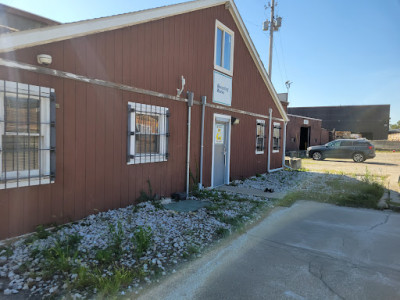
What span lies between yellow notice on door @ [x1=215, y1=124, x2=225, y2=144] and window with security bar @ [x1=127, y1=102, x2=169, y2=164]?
2.39 metres

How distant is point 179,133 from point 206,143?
1.33 m

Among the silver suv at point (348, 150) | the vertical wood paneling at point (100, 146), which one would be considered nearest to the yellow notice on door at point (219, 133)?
the vertical wood paneling at point (100, 146)

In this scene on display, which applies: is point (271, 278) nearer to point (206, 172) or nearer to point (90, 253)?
point (90, 253)

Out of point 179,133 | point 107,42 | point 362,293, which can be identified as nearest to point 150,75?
point 107,42

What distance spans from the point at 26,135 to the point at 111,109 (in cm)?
153

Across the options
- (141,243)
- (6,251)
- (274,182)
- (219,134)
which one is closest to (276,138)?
(274,182)

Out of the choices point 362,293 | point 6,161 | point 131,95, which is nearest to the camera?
point 362,293

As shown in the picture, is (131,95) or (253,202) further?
(253,202)

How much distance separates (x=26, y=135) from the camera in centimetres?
394

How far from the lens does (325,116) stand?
3866 centimetres

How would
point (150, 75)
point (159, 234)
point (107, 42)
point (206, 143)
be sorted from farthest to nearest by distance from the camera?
point (206, 143)
point (150, 75)
point (107, 42)
point (159, 234)

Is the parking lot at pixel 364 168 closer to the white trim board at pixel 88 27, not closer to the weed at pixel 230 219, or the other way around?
the weed at pixel 230 219

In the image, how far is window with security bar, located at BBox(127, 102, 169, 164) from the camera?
545 centimetres

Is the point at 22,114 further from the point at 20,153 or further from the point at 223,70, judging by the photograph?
the point at 223,70
